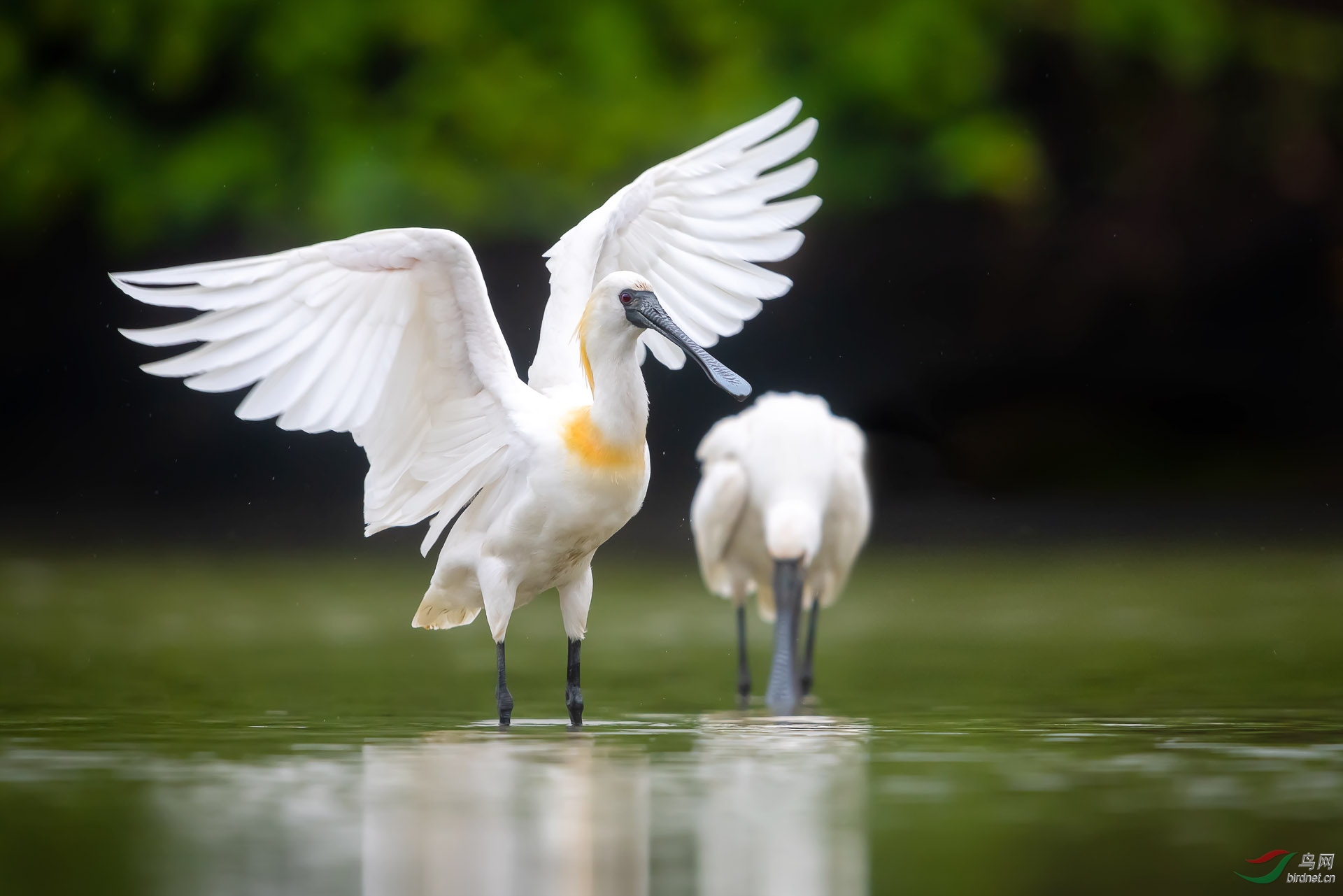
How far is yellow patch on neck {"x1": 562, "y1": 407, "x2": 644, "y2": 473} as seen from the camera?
7285mm

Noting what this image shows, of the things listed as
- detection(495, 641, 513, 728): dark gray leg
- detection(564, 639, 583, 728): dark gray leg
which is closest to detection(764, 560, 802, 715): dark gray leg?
detection(564, 639, 583, 728): dark gray leg

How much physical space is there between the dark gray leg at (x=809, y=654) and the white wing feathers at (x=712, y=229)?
1.87 meters

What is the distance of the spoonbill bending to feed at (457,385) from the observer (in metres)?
7.28

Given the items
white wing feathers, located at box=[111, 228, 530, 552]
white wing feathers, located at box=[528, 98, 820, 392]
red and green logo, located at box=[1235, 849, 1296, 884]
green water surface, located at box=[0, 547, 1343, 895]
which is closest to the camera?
red and green logo, located at box=[1235, 849, 1296, 884]

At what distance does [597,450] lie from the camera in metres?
7.29

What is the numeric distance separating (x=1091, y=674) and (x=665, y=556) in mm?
7713

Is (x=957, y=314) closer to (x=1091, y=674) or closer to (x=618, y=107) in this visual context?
(x=618, y=107)

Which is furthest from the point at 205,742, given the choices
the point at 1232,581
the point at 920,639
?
the point at 1232,581

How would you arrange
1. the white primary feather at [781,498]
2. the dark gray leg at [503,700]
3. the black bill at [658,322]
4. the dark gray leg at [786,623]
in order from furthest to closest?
the white primary feather at [781,498], the dark gray leg at [786,623], the dark gray leg at [503,700], the black bill at [658,322]

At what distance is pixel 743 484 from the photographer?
10312 millimetres

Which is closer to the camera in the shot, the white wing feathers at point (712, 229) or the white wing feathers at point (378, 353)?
the white wing feathers at point (378, 353)

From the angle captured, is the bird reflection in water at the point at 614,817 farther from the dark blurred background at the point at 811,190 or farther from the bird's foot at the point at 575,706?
the dark blurred background at the point at 811,190

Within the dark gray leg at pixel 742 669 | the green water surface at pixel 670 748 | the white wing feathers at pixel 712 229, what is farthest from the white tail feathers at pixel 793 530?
the white wing feathers at pixel 712 229

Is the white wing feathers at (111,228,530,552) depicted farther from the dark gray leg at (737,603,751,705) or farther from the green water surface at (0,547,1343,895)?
the dark gray leg at (737,603,751,705)
